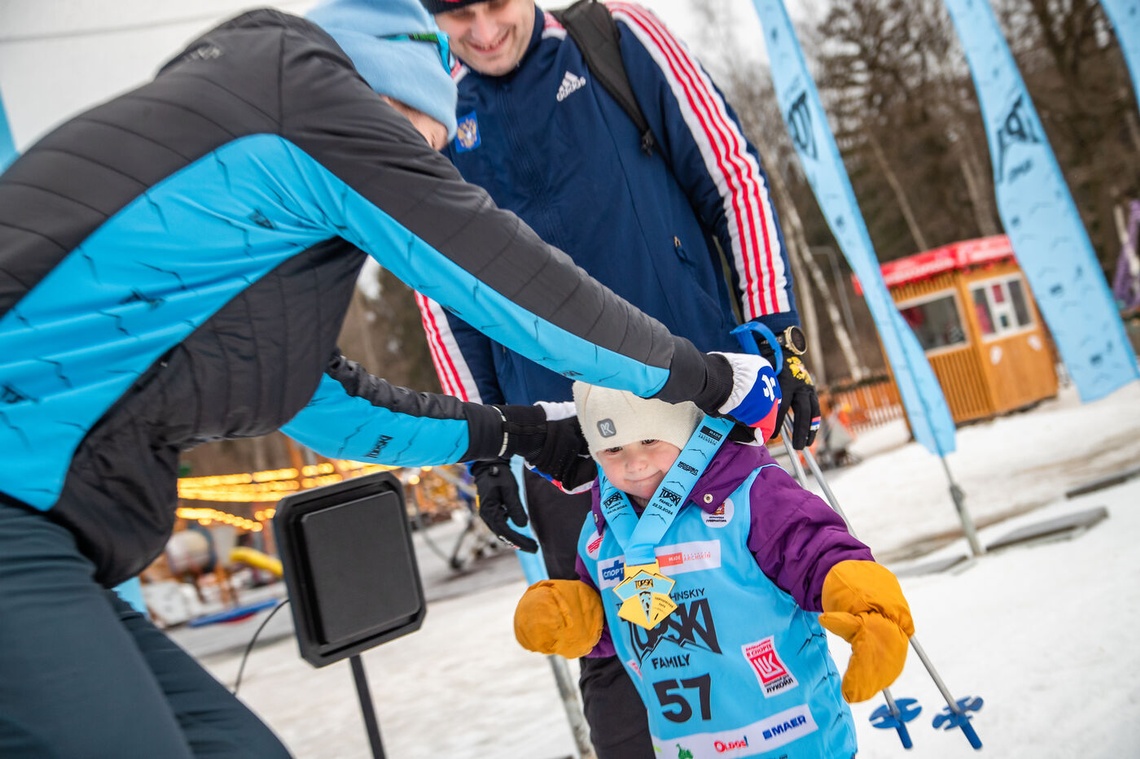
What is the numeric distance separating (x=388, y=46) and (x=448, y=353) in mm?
1155

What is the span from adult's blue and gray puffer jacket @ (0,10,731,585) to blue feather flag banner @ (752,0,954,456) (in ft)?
12.1

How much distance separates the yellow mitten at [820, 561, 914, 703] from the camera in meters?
1.30

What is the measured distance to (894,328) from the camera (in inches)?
177

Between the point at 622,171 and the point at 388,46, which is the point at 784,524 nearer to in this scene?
the point at 622,171

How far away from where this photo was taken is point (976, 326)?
12039 mm

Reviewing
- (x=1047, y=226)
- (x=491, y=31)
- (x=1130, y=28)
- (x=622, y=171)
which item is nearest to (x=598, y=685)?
(x=622, y=171)

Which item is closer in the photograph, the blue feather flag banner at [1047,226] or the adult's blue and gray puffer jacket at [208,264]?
the adult's blue and gray puffer jacket at [208,264]

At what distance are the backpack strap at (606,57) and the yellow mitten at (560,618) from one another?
97 centimetres

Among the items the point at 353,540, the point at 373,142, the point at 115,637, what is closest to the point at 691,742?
the point at 353,540

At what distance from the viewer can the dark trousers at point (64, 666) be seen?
797 millimetres

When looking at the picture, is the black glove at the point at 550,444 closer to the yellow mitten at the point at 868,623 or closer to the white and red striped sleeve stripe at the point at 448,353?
the white and red striped sleeve stripe at the point at 448,353

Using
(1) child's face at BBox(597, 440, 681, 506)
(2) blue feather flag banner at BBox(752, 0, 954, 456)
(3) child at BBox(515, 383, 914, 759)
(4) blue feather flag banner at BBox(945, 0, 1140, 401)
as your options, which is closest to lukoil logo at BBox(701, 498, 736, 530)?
(3) child at BBox(515, 383, 914, 759)

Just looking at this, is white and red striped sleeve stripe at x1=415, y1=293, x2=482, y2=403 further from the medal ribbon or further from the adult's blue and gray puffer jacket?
the adult's blue and gray puffer jacket

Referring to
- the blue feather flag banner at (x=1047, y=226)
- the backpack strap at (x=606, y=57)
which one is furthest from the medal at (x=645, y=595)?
the blue feather flag banner at (x=1047, y=226)
